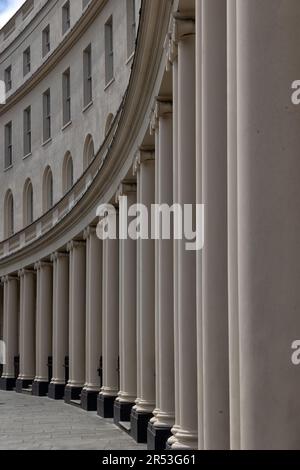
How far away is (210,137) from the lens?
11688 millimetres

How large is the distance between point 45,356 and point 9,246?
9487mm

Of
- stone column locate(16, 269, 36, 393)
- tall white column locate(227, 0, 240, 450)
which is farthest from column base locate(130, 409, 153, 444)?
stone column locate(16, 269, 36, 393)

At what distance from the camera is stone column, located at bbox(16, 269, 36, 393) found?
46.3 m

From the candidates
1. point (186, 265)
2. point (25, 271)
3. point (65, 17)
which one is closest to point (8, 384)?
point (25, 271)

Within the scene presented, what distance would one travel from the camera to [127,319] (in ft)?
83.0

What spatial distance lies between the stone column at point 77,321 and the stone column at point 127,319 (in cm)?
1022

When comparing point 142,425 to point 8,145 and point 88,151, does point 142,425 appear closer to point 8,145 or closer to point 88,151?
point 88,151

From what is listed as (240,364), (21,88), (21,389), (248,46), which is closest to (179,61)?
(248,46)

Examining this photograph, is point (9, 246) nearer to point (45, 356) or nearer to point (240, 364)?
point (45, 356)

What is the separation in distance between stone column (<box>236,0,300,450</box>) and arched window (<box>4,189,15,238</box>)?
154ft

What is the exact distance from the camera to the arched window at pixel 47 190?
48219mm

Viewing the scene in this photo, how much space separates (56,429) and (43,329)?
17.3 m

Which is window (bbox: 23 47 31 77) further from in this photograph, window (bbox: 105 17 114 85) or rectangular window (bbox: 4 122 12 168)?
window (bbox: 105 17 114 85)

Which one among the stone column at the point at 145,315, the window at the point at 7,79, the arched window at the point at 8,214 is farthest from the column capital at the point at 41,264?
the stone column at the point at 145,315
